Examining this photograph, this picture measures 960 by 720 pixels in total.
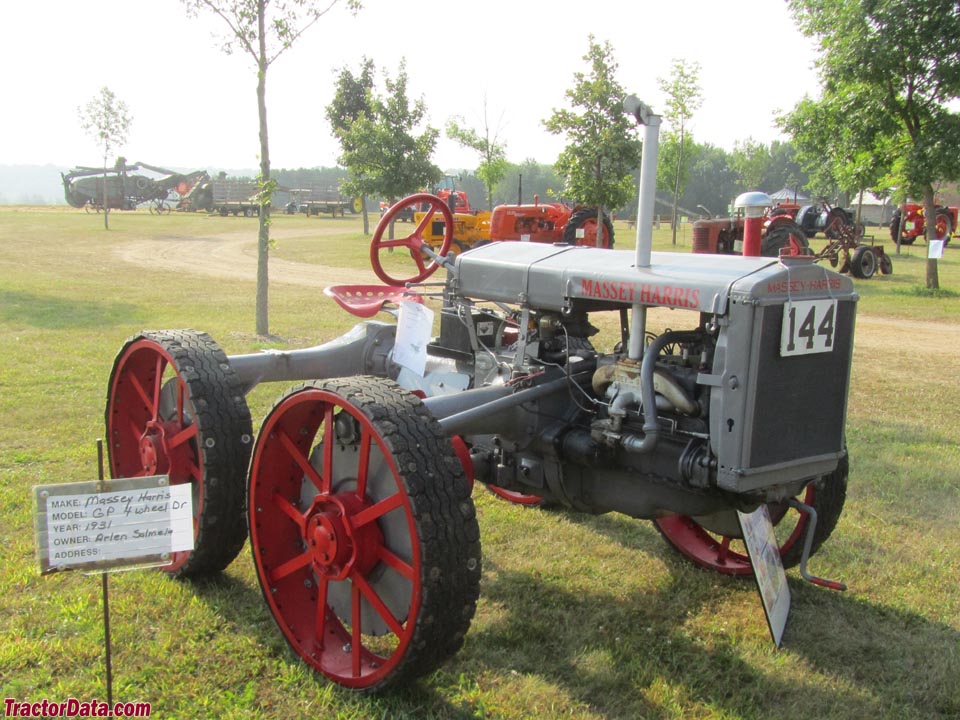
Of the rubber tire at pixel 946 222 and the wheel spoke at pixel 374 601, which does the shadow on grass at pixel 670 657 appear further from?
the rubber tire at pixel 946 222

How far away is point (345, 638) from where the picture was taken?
124 inches

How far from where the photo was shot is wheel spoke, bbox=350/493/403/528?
278cm

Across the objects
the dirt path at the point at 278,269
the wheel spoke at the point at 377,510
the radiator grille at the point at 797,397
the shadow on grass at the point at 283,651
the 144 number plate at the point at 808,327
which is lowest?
the shadow on grass at the point at 283,651

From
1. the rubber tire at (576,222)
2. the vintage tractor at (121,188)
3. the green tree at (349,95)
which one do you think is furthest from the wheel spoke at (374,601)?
the vintage tractor at (121,188)

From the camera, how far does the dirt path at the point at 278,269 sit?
11117 millimetres

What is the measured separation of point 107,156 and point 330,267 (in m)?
15.2

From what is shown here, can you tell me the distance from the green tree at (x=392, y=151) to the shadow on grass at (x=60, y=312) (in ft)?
36.3

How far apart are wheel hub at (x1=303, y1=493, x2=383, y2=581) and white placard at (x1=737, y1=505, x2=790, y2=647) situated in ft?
4.65

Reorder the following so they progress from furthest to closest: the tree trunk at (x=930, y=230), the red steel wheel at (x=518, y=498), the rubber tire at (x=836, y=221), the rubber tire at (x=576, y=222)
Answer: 1. the rubber tire at (x=836, y=221)
2. the rubber tire at (x=576, y=222)
3. the tree trunk at (x=930, y=230)
4. the red steel wheel at (x=518, y=498)

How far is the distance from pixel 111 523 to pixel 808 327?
2.30 metres

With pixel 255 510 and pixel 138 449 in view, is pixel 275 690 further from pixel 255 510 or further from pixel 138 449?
pixel 138 449

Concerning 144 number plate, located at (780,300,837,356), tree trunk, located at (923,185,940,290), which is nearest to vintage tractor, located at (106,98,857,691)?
144 number plate, located at (780,300,837,356)

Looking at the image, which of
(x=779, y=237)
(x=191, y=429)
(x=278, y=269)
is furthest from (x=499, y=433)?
(x=278, y=269)

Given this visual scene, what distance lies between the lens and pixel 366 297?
4598 millimetres
